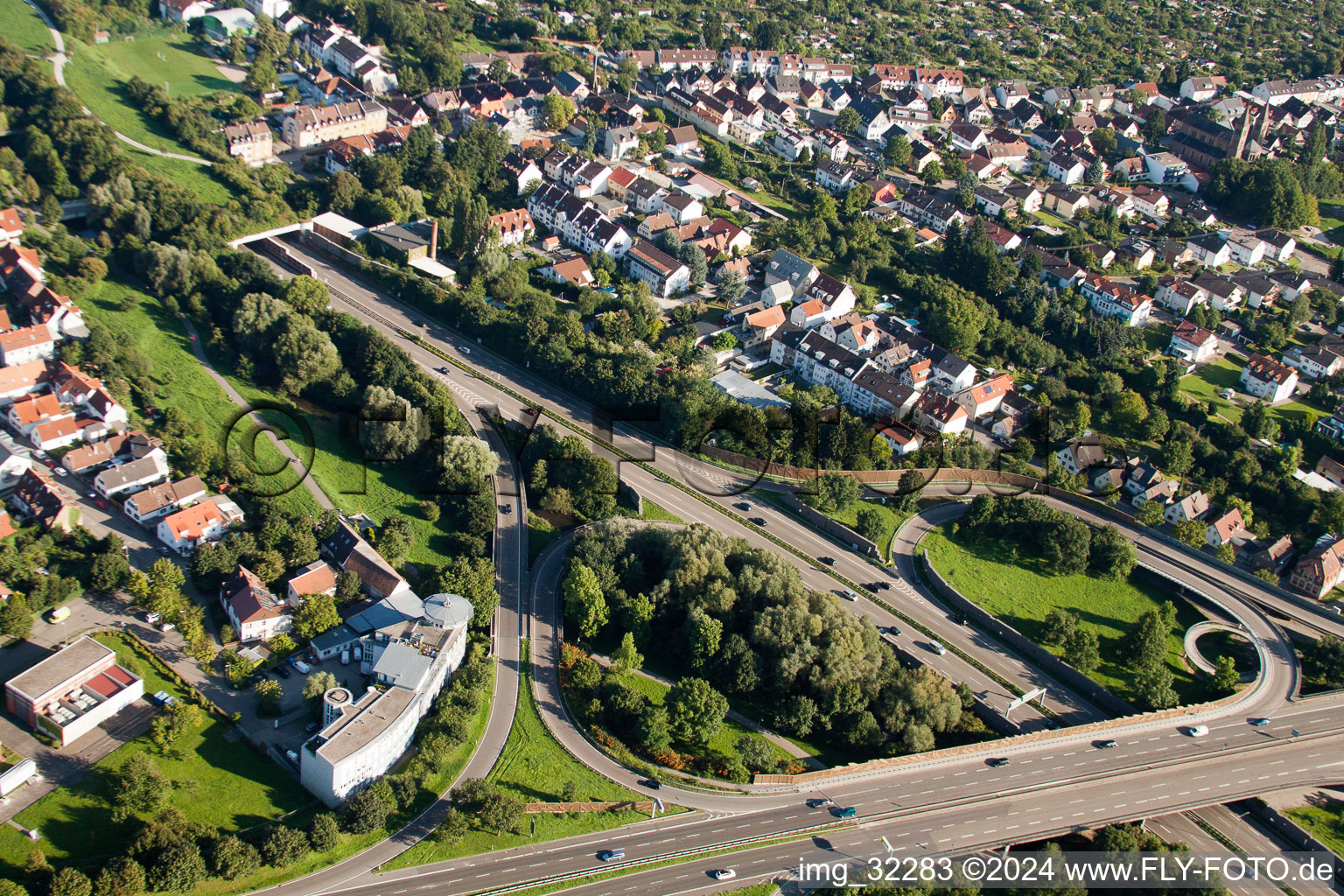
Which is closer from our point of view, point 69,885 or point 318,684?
point 69,885

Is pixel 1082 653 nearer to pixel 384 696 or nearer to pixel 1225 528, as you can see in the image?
pixel 1225 528

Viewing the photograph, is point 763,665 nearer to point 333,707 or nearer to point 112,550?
point 333,707

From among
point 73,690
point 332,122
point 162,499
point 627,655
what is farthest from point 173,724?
point 332,122

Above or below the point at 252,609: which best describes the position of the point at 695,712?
above

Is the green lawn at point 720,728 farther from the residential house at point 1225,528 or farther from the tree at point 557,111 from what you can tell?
the tree at point 557,111

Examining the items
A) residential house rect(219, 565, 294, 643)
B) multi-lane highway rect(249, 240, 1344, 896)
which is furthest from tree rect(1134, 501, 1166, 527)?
residential house rect(219, 565, 294, 643)

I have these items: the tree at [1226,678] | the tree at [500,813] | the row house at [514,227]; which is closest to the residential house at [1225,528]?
the tree at [1226,678]

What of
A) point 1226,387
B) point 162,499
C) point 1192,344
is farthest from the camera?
point 1192,344
